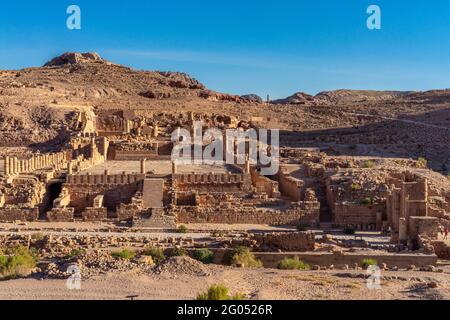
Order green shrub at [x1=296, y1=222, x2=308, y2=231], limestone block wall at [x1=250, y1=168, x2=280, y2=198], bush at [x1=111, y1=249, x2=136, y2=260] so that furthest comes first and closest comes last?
limestone block wall at [x1=250, y1=168, x2=280, y2=198]
green shrub at [x1=296, y1=222, x2=308, y2=231]
bush at [x1=111, y1=249, x2=136, y2=260]

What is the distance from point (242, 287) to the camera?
13.1 metres

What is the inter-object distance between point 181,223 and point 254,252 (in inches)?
278

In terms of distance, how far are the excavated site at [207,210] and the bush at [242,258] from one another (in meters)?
0.32

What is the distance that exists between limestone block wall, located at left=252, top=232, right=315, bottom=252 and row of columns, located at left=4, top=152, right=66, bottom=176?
14.1m

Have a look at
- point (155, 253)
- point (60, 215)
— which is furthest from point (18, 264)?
point (60, 215)

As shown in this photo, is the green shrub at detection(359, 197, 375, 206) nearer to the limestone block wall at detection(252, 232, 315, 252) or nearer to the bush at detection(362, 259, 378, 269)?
the limestone block wall at detection(252, 232, 315, 252)

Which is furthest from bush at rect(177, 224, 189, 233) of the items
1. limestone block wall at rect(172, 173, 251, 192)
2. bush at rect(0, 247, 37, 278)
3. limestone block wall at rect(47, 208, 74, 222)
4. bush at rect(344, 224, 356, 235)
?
bush at rect(0, 247, 37, 278)

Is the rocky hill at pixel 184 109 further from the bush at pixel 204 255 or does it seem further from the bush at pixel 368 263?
the bush at pixel 204 255

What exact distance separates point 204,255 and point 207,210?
719 cm

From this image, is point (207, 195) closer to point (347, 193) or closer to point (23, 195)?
point (347, 193)

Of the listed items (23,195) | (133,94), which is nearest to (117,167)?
(23,195)

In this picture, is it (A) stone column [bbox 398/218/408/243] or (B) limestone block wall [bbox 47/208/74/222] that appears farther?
(B) limestone block wall [bbox 47/208/74/222]

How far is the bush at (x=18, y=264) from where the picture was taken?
1497 cm

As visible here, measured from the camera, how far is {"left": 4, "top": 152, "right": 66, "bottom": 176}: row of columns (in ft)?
98.5
